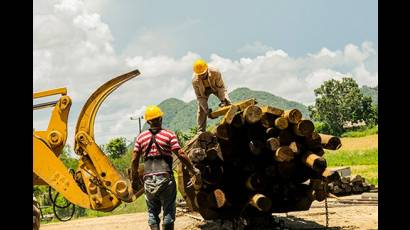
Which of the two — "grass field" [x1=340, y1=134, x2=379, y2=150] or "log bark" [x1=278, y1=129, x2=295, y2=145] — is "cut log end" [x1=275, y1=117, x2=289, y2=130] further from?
"grass field" [x1=340, y1=134, x2=379, y2=150]

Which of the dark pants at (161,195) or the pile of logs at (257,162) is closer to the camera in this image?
the dark pants at (161,195)

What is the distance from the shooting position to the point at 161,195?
644 cm

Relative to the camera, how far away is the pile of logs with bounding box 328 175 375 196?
50.1 feet

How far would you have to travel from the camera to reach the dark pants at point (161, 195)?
6.38 meters

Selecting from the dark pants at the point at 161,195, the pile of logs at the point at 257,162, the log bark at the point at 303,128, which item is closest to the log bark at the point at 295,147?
the pile of logs at the point at 257,162

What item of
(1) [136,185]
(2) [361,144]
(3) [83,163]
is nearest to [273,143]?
(1) [136,185]

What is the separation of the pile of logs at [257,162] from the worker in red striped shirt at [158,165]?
109cm

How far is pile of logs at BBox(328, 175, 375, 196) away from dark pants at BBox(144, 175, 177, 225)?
381 inches

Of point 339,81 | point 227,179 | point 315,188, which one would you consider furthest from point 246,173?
point 339,81

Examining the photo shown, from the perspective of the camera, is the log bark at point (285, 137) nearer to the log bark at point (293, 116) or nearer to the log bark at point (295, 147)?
the log bark at point (295, 147)

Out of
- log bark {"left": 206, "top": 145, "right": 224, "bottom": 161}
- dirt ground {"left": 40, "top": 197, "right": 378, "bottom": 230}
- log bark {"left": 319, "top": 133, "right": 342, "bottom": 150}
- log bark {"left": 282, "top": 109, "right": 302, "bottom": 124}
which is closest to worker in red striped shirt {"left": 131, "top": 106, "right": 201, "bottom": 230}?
log bark {"left": 206, "top": 145, "right": 224, "bottom": 161}

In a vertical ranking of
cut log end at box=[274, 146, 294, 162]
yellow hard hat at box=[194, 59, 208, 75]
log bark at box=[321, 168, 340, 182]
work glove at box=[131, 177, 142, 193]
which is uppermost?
yellow hard hat at box=[194, 59, 208, 75]

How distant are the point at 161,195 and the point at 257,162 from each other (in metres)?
1.96
